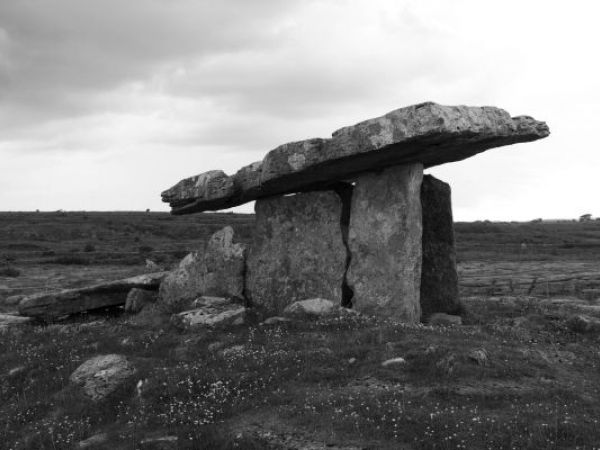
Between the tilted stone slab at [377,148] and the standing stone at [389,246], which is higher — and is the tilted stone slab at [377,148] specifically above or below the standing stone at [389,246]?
above

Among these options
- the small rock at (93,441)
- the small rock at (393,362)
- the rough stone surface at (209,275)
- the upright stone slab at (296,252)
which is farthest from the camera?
the rough stone surface at (209,275)

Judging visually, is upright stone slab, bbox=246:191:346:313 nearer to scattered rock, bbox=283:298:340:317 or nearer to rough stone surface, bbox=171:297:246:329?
rough stone surface, bbox=171:297:246:329

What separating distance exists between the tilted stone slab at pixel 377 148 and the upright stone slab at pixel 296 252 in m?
0.68

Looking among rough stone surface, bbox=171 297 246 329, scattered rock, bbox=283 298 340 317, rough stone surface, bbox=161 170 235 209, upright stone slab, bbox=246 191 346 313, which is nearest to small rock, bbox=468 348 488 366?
scattered rock, bbox=283 298 340 317

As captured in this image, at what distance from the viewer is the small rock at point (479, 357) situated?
12616mm

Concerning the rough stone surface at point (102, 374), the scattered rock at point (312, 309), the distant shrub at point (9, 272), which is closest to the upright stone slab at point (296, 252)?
the scattered rock at point (312, 309)

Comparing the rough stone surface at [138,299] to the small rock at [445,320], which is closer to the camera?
the small rock at [445,320]

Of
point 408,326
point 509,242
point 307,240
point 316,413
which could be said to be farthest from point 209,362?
point 509,242

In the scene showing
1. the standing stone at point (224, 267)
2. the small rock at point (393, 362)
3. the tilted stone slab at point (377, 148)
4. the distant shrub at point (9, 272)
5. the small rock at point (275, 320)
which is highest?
the tilted stone slab at point (377, 148)

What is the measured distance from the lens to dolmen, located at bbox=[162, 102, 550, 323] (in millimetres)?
17219

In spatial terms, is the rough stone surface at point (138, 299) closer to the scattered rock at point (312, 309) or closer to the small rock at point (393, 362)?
the scattered rock at point (312, 309)

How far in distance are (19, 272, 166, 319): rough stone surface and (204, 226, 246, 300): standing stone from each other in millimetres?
2593

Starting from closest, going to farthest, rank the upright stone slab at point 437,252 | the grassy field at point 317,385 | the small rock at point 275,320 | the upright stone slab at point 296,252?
the grassy field at point 317,385 → the small rock at point 275,320 → the upright stone slab at point 296,252 → the upright stone slab at point 437,252

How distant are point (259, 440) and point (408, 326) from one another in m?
7.04
